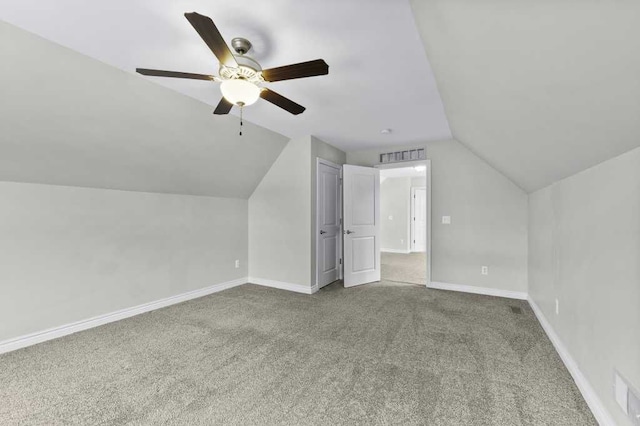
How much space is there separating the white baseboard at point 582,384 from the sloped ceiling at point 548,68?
138cm

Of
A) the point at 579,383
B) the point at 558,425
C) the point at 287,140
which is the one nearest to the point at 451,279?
the point at 579,383

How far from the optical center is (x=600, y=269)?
1607 millimetres

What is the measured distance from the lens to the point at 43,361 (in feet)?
7.31

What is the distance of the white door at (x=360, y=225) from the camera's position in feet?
14.5

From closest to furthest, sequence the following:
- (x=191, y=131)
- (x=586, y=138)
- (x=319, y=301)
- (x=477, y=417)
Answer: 1. (x=586, y=138)
2. (x=477, y=417)
3. (x=191, y=131)
4. (x=319, y=301)

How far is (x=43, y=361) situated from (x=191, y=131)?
94.2 inches

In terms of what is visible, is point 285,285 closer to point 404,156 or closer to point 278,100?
point 404,156

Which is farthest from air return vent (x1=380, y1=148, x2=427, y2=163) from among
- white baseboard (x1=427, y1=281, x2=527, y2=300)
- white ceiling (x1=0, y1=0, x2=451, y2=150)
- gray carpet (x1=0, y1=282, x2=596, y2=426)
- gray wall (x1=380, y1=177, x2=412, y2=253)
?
Answer: gray wall (x1=380, y1=177, x2=412, y2=253)

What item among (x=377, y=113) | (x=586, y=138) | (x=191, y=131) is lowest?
(x=586, y=138)

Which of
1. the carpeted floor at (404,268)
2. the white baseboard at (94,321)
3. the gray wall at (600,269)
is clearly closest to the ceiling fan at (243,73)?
the gray wall at (600,269)

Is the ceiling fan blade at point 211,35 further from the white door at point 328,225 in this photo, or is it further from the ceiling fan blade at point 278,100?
the white door at point 328,225

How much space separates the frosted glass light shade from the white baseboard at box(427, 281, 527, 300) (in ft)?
12.4

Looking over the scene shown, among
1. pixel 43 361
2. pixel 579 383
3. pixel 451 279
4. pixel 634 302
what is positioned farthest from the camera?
pixel 451 279

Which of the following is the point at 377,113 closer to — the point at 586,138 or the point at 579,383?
the point at 586,138
